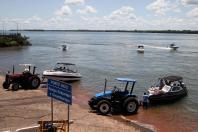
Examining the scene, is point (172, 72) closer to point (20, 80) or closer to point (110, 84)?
point (110, 84)

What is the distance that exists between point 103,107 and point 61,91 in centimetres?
1013

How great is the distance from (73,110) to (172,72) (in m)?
30.2

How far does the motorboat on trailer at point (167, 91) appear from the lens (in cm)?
2895

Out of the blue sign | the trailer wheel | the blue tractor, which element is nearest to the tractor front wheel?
the blue tractor

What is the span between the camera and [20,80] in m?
28.7

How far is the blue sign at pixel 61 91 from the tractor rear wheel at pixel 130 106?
10949 millimetres

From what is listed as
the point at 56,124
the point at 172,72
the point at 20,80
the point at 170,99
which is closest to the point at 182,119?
the point at 170,99

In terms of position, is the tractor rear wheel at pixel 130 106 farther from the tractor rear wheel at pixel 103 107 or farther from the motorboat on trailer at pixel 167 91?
the motorboat on trailer at pixel 167 91

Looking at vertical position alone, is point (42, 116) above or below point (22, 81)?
below

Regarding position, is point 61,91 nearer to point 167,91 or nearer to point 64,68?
point 167,91

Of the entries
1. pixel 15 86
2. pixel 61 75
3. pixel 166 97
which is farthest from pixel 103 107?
pixel 61 75

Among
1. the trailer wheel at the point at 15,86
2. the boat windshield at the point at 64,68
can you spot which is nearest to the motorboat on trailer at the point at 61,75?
the boat windshield at the point at 64,68

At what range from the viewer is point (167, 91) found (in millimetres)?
30344

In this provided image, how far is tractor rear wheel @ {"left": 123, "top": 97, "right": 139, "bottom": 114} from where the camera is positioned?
2297cm
